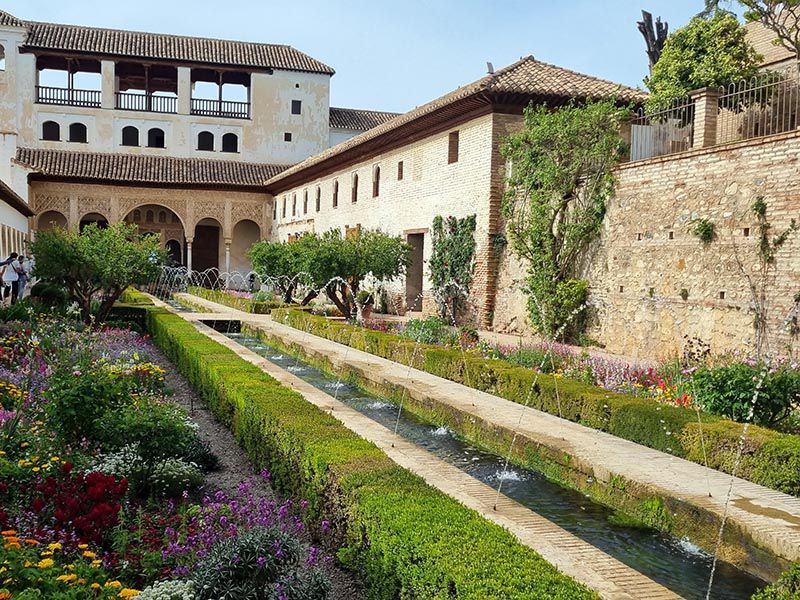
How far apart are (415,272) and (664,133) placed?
8.74m

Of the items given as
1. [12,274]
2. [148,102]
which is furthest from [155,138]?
[12,274]

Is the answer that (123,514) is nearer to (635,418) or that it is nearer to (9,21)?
(635,418)

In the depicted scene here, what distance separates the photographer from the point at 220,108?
121ft

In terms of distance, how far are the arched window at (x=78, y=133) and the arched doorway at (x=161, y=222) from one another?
3871mm

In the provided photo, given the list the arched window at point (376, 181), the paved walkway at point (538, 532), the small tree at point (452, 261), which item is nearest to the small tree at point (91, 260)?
the small tree at point (452, 261)

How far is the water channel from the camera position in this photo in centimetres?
438

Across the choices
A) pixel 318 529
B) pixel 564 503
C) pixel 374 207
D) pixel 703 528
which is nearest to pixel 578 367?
pixel 564 503

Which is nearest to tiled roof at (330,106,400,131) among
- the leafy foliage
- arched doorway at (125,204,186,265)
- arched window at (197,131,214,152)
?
arched window at (197,131,214,152)

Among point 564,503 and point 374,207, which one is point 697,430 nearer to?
point 564,503

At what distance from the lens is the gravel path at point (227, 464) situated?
3987 mm

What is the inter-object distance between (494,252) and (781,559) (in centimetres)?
1271

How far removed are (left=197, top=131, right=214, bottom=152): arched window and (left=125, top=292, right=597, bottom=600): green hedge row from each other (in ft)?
106

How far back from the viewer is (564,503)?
5.71 meters

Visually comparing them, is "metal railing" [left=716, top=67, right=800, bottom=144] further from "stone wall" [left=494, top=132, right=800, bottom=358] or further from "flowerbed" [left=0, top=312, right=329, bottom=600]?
"flowerbed" [left=0, top=312, right=329, bottom=600]
